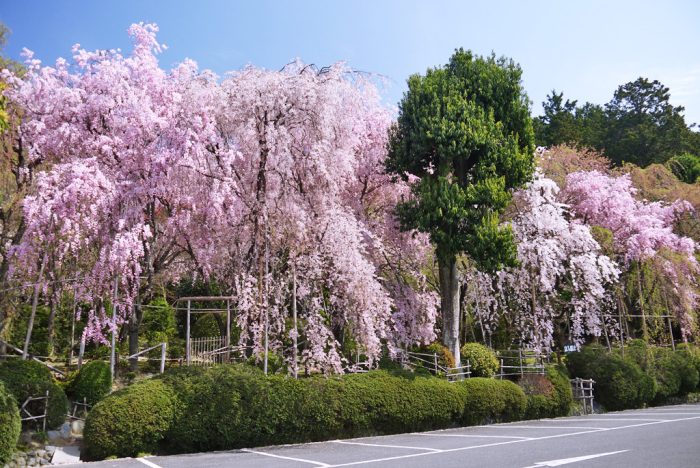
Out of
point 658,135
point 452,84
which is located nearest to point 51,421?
point 452,84

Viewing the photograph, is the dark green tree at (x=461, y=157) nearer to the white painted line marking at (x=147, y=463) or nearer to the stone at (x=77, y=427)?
the white painted line marking at (x=147, y=463)

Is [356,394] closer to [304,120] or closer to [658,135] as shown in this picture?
[304,120]

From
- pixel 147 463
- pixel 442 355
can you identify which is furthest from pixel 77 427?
pixel 442 355

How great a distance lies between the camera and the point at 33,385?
37.0ft

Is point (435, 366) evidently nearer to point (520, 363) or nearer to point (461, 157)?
point (520, 363)

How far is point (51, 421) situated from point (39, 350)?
872 cm

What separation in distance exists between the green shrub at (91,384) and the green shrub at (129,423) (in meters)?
2.13

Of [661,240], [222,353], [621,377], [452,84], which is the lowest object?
[621,377]

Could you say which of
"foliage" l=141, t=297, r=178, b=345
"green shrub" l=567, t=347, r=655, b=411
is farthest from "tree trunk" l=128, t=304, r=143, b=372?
"green shrub" l=567, t=347, r=655, b=411

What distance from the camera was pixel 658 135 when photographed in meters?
48.1

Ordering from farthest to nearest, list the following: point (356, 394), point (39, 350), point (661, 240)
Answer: point (661, 240) < point (39, 350) < point (356, 394)

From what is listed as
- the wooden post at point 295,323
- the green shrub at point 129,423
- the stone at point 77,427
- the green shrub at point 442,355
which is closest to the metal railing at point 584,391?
the green shrub at point 442,355

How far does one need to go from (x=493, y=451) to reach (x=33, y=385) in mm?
8924

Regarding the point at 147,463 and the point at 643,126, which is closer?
the point at 147,463
